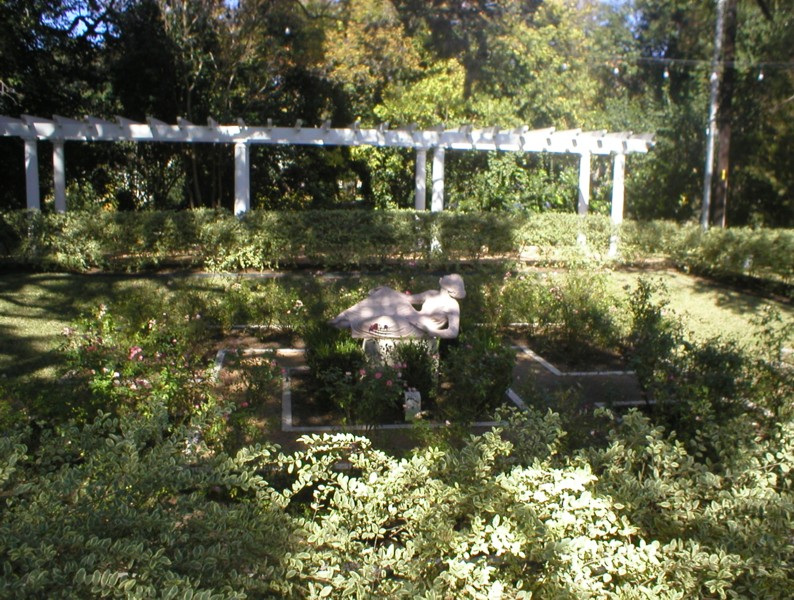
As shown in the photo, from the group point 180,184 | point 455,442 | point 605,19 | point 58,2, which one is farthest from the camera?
point 605,19

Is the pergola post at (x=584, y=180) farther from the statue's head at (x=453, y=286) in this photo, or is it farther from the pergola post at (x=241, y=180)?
the statue's head at (x=453, y=286)

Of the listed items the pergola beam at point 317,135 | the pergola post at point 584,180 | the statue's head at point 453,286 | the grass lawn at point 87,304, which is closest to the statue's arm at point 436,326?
the statue's head at point 453,286

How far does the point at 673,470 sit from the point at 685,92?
25794 mm

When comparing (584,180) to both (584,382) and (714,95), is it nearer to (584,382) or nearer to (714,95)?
(714,95)

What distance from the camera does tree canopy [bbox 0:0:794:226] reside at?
17.8m

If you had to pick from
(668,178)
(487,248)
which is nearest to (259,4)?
(487,248)

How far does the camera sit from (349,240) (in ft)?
46.9

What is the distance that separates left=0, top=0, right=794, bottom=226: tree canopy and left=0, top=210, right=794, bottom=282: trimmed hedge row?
4.40m

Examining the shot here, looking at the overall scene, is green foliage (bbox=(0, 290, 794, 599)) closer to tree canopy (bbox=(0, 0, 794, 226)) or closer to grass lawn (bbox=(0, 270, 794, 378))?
grass lawn (bbox=(0, 270, 794, 378))

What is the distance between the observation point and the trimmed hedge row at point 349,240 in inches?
514

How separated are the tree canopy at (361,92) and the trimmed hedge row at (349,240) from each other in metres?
4.40

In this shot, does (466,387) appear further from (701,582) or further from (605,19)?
(605,19)

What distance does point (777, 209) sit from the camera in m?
21.7

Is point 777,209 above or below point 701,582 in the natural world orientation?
above
